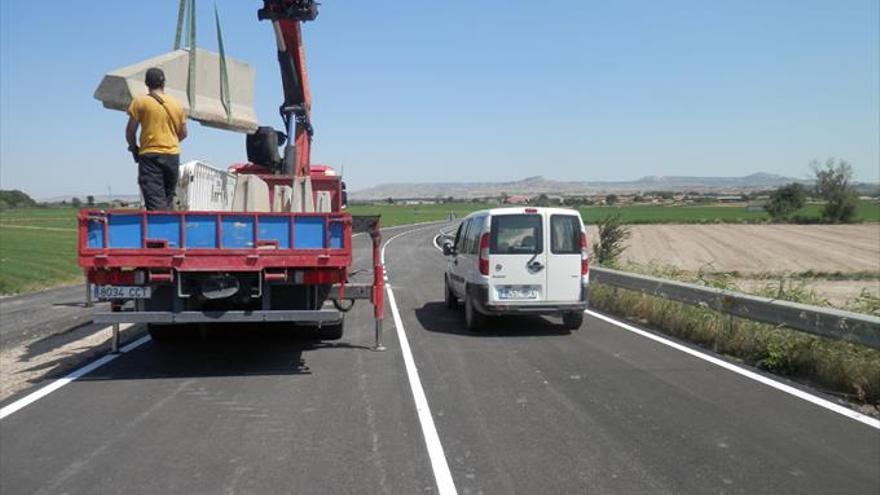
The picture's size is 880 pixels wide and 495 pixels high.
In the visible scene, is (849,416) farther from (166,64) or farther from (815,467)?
(166,64)

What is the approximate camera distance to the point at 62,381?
8.43m

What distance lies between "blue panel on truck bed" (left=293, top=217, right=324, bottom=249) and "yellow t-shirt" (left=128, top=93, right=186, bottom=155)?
5.76 ft

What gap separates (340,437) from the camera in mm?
6227

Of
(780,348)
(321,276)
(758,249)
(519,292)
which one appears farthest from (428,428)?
(758,249)

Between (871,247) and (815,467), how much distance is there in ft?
154

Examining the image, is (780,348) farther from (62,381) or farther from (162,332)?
(62,381)

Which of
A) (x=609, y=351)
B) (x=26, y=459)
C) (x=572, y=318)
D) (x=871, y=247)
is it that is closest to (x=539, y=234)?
(x=572, y=318)

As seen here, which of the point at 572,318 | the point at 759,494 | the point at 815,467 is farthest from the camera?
the point at 572,318

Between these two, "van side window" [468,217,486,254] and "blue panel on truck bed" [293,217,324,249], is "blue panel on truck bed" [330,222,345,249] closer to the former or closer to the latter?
"blue panel on truck bed" [293,217,324,249]

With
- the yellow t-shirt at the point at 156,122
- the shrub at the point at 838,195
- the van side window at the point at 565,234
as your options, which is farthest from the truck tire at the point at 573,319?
the shrub at the point at 838,195

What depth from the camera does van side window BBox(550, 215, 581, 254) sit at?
1214 cm

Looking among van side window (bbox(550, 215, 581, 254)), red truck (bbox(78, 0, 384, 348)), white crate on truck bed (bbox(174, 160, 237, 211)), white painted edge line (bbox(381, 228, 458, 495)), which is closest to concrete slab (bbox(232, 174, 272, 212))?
white crate on truck bed (bbox(174, 160, 237, 211))

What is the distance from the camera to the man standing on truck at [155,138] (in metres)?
8.89

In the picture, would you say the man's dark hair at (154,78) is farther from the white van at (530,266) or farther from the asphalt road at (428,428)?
the white van at (530,266)
